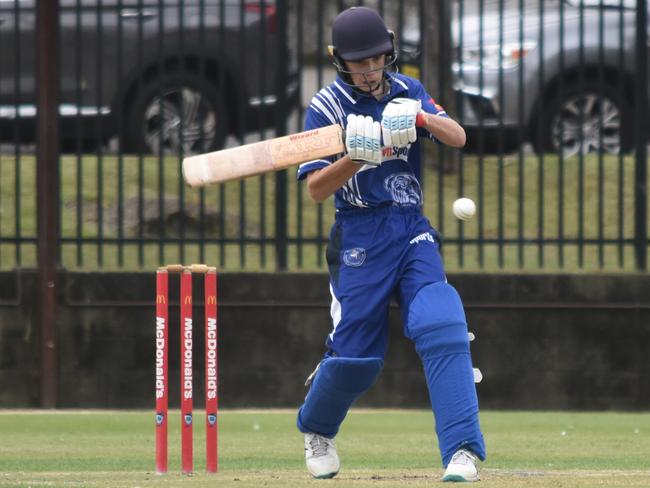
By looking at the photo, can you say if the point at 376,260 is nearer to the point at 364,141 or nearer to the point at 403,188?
the point at 403,188

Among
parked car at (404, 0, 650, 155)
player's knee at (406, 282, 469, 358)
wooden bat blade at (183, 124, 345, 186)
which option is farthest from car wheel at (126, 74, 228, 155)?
player's knee at (406, 282, 469, 358)

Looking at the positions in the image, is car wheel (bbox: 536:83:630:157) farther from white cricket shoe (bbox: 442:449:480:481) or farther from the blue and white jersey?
white cricket shoe (bbox: 442:449:480:481)

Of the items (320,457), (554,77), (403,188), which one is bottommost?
(320,457)

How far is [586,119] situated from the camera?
10.8 meters

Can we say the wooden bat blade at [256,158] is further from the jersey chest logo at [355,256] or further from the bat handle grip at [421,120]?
the jersey chest logo at [355,256]

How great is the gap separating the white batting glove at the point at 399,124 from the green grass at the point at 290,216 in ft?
14.0

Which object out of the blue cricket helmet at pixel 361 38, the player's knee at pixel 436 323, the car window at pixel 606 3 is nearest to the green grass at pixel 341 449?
the player's knee at pixel 436 323

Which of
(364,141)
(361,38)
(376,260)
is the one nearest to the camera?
(364,141)

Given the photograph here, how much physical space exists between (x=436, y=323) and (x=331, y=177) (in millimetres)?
664

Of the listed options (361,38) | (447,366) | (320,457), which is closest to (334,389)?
(320,457)

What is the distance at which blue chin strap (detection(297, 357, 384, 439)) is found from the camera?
6.29 m

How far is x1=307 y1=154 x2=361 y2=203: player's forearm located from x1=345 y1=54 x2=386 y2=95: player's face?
0.34 meters

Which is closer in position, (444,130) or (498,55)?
(444,130)

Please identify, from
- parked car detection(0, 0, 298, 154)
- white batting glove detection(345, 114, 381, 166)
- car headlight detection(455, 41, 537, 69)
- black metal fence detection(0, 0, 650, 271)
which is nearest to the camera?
white batting glove detection(345, 114, 381, 166)
